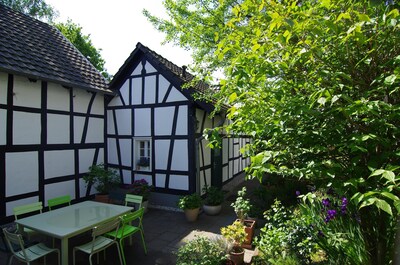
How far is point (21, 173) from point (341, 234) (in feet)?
23.0

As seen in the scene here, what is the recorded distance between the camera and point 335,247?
10.2 feet

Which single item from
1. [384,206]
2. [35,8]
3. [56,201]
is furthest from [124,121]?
[35,8]

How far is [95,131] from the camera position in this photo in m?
8.55

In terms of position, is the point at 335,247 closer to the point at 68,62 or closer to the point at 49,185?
the point at 49,185

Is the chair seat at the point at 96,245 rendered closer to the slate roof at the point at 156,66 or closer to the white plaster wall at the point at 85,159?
the white plaster wall at the point at 85,159

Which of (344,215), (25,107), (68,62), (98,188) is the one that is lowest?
(98,188)

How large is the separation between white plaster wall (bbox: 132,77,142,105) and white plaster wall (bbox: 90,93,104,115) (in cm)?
124

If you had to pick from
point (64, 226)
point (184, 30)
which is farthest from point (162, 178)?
point (184, 30)

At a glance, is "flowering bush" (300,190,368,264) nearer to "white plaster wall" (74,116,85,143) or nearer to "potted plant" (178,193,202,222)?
"potted plant" (178,193,202,222)

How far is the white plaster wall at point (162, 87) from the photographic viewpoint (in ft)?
26.0

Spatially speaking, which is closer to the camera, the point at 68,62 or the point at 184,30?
the point at 184,30

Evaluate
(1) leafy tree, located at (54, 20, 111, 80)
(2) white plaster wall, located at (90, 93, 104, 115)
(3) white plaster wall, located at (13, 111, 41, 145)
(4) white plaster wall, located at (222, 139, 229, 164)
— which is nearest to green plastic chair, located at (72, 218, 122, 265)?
(3) white plaster wall, located at (13, 111, 41, 145)

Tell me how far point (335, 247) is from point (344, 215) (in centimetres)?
54

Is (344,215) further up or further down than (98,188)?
further up
